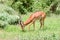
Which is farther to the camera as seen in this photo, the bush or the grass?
the bush

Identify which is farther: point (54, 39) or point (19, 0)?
point (19, 0)

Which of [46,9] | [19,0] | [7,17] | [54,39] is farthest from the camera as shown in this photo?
[19,0]

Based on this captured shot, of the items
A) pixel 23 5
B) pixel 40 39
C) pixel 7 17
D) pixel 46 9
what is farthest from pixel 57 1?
pixel 40 39

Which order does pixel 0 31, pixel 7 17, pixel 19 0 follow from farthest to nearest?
pixel 19 0, pixel 7 17, pixel 0 31

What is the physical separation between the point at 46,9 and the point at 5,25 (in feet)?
22.2

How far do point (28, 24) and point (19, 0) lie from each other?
826 centimetres

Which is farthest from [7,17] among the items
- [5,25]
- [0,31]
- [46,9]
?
[46,9]

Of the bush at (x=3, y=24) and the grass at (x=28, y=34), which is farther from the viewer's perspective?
the bush at (x=3, y=24)

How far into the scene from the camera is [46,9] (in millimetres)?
21422

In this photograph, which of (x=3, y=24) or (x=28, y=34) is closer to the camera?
(x=28, y=34)

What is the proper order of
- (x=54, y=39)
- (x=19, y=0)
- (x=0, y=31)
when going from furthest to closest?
(x=19, y=0) < (x=0, y=31) < (x=54, y=39)

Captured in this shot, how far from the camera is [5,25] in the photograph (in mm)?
15383

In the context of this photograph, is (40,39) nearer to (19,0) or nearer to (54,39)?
(54,39)

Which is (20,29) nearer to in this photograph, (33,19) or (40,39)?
(33,19)
